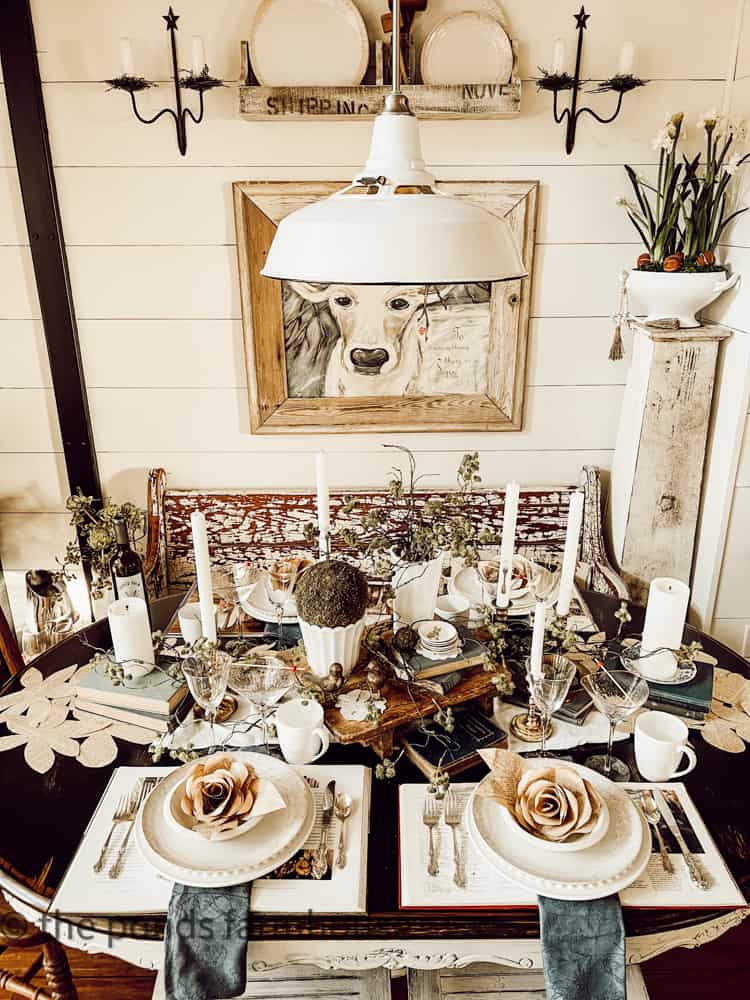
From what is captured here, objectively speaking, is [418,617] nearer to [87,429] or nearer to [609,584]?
[609,584]

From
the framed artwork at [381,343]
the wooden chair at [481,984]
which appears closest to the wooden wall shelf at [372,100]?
the framed artwork at [381,343]

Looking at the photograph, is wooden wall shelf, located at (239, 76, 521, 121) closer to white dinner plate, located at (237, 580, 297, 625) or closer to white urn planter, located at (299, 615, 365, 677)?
white dinner plate, located at (237, 580, 297, 625)

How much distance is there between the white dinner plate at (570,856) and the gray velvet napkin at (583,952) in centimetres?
2

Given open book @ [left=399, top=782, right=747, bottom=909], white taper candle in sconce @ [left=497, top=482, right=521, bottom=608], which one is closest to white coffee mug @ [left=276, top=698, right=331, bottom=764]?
open book @ [left=399, top=782, right=747, bottom=909]

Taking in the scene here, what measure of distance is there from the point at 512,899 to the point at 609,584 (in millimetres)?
1348

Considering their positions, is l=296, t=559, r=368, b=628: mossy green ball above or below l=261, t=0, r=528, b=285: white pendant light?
below

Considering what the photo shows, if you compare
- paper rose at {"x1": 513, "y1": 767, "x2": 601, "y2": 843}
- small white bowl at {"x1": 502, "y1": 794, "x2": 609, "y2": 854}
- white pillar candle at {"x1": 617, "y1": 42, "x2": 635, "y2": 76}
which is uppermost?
white pillar candle at {"x1": 617, "y1": 42, "x2": 635, "y2": 76}

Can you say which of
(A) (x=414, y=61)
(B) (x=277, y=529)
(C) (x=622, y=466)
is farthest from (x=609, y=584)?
(A) (x=414, y=61)

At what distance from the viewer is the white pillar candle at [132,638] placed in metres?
1.52

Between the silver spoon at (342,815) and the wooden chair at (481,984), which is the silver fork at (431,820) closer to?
the silver spoon at (342,815)

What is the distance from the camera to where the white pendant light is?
2.99 ft

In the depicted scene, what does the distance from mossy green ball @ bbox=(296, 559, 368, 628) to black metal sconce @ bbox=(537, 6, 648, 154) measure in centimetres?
146

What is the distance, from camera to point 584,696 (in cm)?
152

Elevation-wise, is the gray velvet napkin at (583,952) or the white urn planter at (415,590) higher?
the white urn planter at (415,590)
